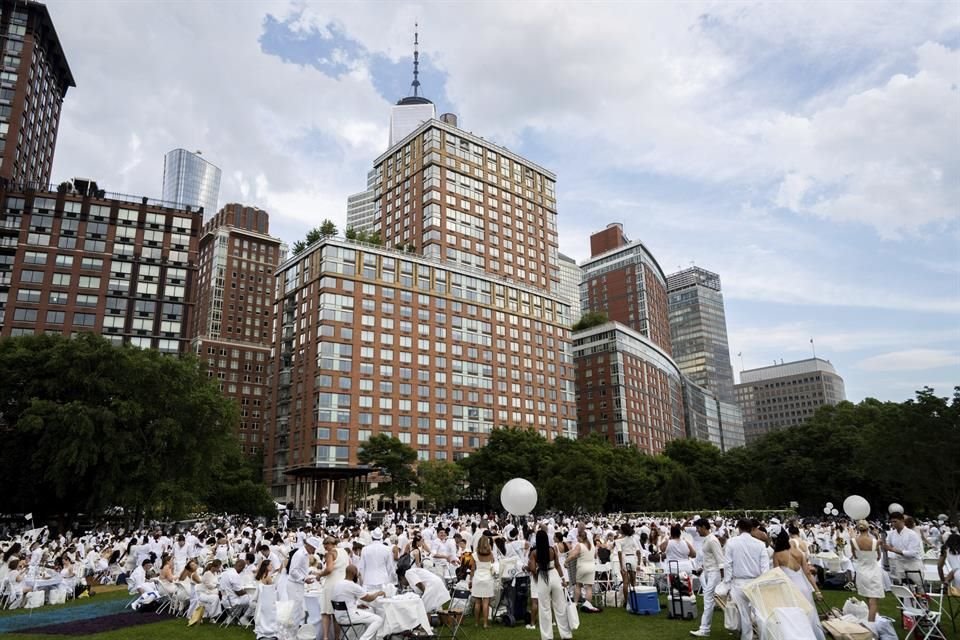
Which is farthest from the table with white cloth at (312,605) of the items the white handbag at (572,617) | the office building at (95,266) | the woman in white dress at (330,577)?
the office building at (95,266)

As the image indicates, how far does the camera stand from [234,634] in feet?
48.6

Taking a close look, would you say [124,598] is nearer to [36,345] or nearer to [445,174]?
[36,345]

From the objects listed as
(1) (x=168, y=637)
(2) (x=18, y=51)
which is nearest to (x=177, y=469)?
(1) (x=168, y=637)

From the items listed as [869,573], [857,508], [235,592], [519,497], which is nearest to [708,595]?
[869,573]

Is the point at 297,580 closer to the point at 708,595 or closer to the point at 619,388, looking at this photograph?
the point at 708,595

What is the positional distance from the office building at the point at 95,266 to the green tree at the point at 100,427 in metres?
42.0

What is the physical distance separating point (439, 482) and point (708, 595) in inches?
2717

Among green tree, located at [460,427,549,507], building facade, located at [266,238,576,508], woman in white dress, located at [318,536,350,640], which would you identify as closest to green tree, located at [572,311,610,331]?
building facade, located at [266,238,576,508]

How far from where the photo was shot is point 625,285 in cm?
17488

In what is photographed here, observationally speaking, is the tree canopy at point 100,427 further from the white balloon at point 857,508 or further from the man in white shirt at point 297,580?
the white balloon at point 857,508

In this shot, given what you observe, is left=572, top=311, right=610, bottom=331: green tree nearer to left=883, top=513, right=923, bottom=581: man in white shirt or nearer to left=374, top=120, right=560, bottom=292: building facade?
left=374, top=120, right=560, bottom=292: building facade

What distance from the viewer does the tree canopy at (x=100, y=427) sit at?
4106 centimetres

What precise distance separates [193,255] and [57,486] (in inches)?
2448

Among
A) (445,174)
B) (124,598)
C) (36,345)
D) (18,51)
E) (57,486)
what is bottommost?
(124,598)
